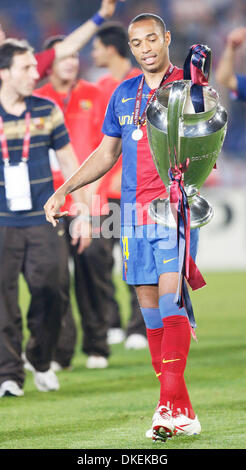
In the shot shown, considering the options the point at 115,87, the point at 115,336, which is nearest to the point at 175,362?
the point at 115,87

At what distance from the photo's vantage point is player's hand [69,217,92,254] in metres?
6.10

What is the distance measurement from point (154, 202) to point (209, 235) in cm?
1044

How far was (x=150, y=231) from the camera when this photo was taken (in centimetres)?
414

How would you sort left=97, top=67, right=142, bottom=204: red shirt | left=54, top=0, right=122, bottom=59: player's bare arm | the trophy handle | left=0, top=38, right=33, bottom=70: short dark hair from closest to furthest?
the trophy handle, left=0, top=38, right=33, bottom=70: short dark hair, left=54, top=0, right=122, bottom=59: player's bare arm, left=97, top=67, right=142, bottom=204: red shirt

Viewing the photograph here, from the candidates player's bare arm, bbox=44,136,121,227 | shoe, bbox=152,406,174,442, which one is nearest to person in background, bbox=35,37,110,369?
player's bare arm, bbox=44,136,121,227

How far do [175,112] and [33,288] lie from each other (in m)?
2.12

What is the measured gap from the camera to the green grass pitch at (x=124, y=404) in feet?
13.4

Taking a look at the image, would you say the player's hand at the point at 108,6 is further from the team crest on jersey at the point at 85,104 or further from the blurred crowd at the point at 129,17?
the blurred crowd at the point at 129,17

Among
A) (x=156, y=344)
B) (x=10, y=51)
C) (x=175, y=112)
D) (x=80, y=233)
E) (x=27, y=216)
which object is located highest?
(x=10, y=51)

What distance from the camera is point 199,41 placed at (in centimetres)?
1648

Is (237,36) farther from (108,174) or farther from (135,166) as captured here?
(135,166)

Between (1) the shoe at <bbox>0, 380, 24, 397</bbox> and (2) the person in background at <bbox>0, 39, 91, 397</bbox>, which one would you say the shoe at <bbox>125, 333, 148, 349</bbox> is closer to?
(2) the person in background at <bbox>0, 39, 91, 397</bbox>

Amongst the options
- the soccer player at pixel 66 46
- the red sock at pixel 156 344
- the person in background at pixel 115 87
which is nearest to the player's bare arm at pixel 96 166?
the red sock at pixel 156 344

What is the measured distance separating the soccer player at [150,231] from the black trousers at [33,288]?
4.43 ft
